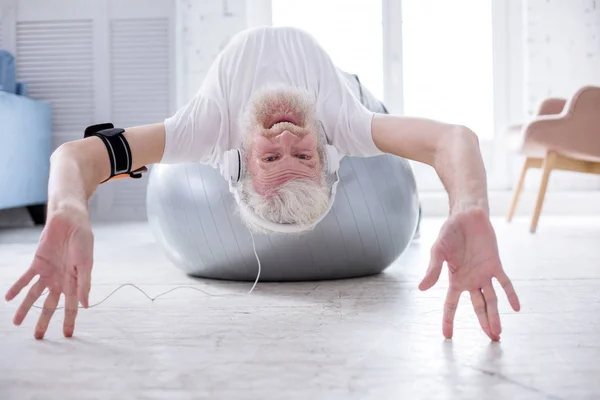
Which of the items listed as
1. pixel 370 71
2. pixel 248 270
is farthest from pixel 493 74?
pixel 248 270

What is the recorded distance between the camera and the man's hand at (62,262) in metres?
1.08

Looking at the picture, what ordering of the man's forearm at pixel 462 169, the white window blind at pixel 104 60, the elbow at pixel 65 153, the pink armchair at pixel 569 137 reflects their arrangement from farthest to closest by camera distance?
the white window blind at pixel 104 60 → the pink armchair at pixel 569 137 → the elbow at pixel 65 153 → the man's forearm at pixel 462 169

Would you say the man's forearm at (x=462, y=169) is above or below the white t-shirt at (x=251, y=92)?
below

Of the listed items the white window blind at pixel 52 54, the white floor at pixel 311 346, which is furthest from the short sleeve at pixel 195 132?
the white window blind at pixel 52 54

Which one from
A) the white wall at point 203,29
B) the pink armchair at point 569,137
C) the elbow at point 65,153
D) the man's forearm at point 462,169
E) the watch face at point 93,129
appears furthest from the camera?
the white wall at point 203,29

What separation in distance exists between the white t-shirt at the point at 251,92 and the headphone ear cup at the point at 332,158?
0.04 meters

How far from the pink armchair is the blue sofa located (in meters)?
2.91

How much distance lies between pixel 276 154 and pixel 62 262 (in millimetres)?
589

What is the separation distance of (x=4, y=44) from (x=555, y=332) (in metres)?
4.37

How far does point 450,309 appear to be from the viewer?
112 centimetres

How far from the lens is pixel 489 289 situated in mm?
1085

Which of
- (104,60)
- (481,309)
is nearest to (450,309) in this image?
(481,309)

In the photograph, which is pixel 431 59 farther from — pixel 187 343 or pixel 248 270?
pixel 187 343

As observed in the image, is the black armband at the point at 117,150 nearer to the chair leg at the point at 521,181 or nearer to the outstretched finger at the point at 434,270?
the outstretched finger at the point at 434,270
